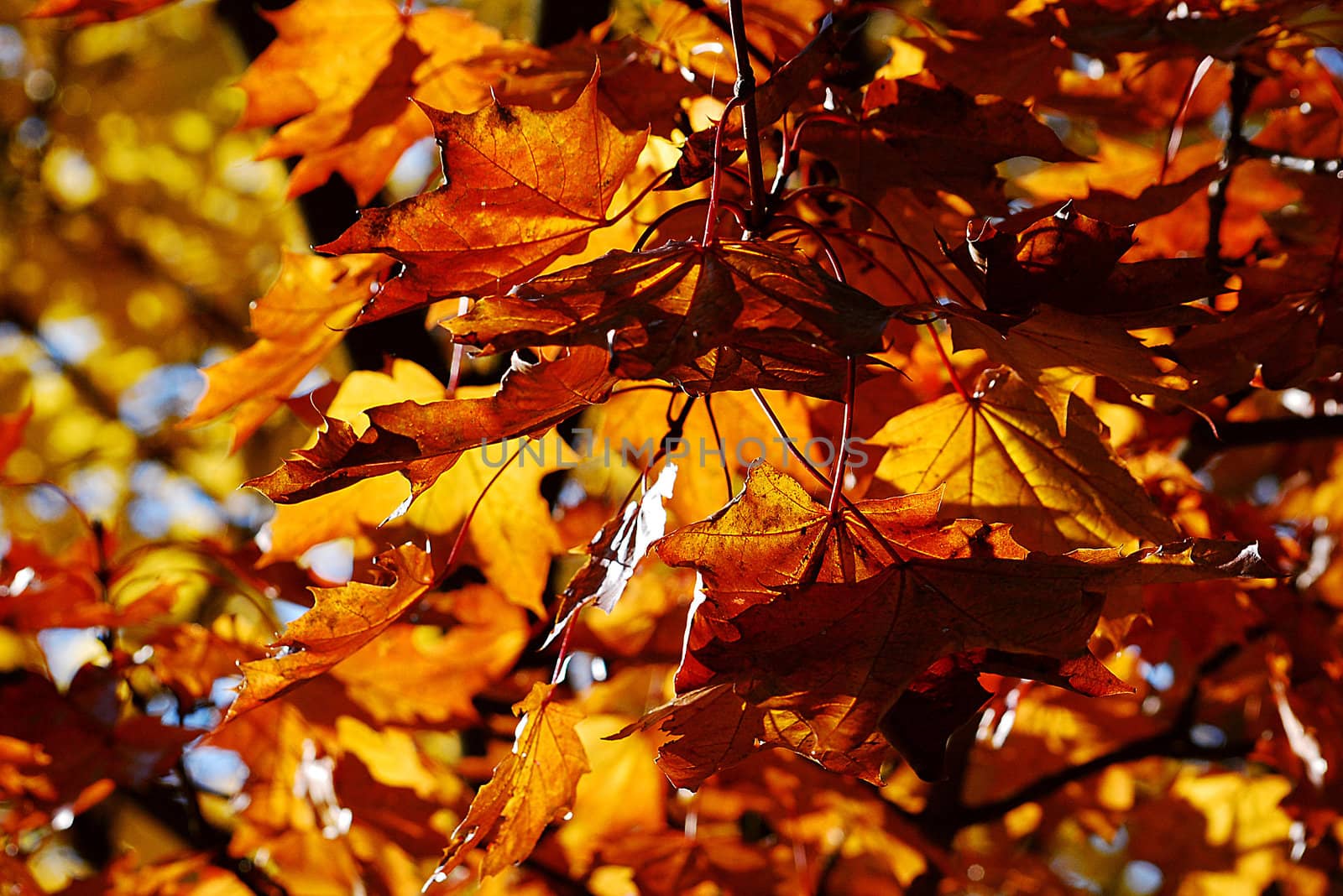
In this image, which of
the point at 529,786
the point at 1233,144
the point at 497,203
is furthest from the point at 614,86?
the point at 1233,144

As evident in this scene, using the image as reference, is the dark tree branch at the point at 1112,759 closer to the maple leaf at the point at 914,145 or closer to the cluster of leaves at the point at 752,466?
the cluster of leaves at the point at 752,466

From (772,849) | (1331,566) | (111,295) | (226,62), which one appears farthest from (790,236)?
(111,295)

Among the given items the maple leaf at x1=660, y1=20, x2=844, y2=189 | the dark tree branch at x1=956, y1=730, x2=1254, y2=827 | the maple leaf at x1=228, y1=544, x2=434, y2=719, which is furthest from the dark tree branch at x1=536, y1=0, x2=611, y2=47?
the dark tree branch at x1=956, y1=730, x2=1254, y2=827

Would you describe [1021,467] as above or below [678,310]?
below

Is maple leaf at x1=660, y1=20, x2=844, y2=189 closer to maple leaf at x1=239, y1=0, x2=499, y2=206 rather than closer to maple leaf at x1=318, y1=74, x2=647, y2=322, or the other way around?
maple leaf at x1=318, y1=74, x2=647, y2=322

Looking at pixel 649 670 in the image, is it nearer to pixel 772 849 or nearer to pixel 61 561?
pixel 772 849

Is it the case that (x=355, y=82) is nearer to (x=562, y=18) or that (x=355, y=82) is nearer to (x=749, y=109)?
(x=562, y=18)
